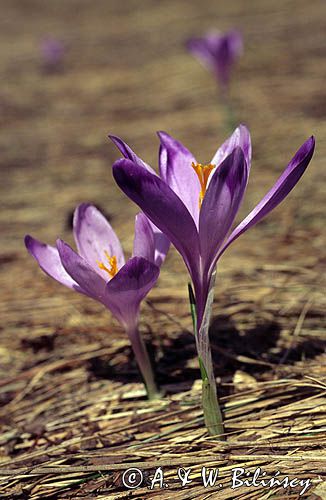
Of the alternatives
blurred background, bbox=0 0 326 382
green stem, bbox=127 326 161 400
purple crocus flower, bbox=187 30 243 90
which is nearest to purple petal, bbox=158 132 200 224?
green stem, bbox=127 326 161 400

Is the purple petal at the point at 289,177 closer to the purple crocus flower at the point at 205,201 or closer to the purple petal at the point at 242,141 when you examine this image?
the purple crocus flower at the point at 205,201

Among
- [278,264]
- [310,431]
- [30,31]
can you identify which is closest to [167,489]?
[310,431]

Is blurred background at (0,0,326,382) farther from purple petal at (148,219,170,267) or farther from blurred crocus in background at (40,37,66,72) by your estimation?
purple petal at (148,219,170,267)

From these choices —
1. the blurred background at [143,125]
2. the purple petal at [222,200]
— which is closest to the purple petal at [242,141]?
the purple petal at [222,200]

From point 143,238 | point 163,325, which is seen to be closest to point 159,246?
point 143,238

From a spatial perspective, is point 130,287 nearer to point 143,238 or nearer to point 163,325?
point 143,238

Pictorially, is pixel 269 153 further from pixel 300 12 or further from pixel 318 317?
pixel 300 12
